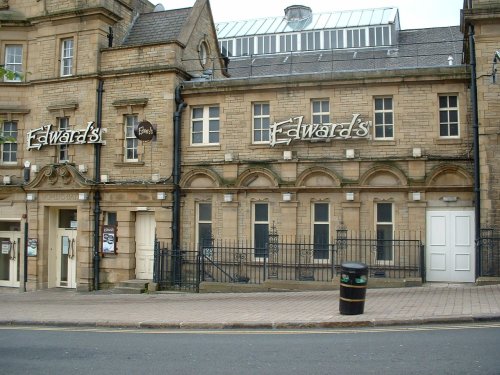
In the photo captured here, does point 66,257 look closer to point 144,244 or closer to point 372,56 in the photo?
point 144,244

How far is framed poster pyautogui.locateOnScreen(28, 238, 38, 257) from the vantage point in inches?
869

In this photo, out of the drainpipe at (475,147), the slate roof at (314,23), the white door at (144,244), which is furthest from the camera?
the slate roof at (314,23)

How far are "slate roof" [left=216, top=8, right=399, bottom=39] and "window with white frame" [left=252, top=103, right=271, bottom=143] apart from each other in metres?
20.9

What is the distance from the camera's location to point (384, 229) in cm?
1875

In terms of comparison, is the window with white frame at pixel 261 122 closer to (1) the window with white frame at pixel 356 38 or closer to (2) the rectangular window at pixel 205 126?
(2) the rectangular window at pixel 205 126

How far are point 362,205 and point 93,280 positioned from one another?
1017cm

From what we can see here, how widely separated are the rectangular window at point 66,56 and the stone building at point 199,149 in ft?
0.26

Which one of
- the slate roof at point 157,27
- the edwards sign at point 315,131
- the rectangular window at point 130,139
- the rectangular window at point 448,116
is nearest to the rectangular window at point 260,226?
the edwards sign at point 315,131

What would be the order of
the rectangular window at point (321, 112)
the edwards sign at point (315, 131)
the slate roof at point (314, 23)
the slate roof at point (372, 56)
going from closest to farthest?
the edwards sign at point (315, 131) < the rectangular window at point (321, 112) < the slate roof at point (372, 56) < the slate roof at point (314, 23)

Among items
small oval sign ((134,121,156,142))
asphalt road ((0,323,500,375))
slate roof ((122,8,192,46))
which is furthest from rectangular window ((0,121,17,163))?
asphalt road ((0,323,500,375))

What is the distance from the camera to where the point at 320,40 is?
1569 inches

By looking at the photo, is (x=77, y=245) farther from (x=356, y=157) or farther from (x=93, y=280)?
A: (x=356, y=157)

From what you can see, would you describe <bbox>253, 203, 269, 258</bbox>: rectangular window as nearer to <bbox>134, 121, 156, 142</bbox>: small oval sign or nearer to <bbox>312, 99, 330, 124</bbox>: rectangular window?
<bbox>312, 99, 330, 124</bbox>: rectangular window

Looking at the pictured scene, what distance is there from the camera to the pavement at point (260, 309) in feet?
38.8
